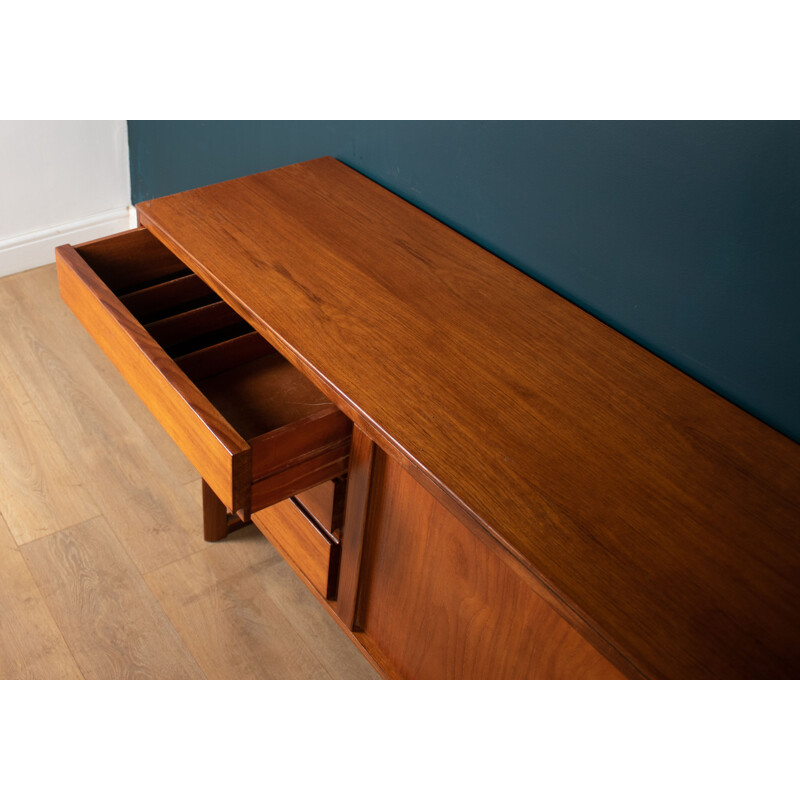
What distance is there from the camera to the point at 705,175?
0.99 metres

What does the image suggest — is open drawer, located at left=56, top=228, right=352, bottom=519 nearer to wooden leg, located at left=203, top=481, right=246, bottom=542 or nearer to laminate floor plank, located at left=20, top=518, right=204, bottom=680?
wooden leg, located at left=203, top=481, right=246, bottom=542

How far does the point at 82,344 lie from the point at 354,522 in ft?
3.69

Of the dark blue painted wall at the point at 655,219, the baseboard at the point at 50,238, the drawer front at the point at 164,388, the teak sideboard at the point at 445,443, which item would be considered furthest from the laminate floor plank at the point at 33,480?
the dark blue painted wall at the point at 655,219

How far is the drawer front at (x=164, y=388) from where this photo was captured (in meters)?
1.02

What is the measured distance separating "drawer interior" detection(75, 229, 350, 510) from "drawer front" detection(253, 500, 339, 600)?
0.16 metres

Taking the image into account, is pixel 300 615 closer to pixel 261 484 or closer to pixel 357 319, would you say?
pixel 261 484

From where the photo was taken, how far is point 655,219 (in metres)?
1.07

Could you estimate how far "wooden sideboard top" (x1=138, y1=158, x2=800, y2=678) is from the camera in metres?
0.80

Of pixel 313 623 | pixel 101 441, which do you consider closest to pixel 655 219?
pixel 313 623

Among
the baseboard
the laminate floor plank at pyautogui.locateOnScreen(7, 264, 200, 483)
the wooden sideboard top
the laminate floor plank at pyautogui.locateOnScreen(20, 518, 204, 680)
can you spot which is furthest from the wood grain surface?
the baseboard

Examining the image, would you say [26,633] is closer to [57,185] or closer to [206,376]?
[206,376]

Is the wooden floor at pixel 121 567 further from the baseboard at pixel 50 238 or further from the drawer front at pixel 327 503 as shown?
the baseboard at pixel 50 238

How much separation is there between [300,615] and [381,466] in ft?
1.63
